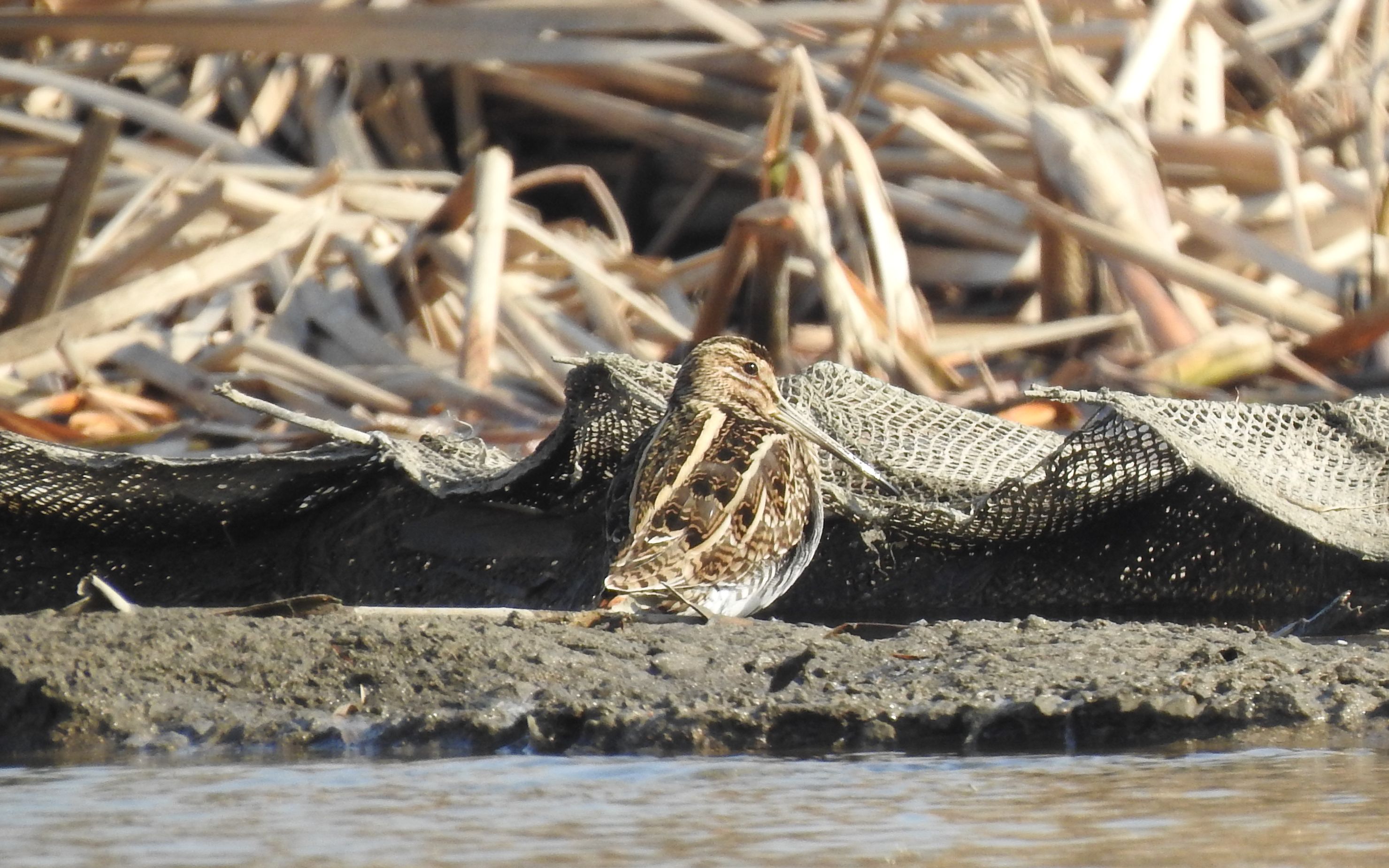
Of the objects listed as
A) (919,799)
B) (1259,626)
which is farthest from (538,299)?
(919,799)

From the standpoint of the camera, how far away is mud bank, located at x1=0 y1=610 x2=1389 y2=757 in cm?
255

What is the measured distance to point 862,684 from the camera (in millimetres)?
2643

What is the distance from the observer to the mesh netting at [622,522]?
354 centimetres

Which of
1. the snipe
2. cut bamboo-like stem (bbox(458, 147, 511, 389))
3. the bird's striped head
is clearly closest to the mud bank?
the snipe

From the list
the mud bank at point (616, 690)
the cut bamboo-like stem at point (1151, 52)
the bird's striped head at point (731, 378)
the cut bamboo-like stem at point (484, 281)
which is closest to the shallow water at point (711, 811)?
the mud bank at point (616, 690)

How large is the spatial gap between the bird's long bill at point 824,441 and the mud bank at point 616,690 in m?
0.91

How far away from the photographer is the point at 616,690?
2.62m

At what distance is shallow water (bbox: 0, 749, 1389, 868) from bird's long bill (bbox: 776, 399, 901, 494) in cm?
127

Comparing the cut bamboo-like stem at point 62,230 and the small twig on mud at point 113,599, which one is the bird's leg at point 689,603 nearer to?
the small twig on mud at point 113,599

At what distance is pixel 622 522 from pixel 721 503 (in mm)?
176

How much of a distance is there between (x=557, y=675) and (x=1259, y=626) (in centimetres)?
139

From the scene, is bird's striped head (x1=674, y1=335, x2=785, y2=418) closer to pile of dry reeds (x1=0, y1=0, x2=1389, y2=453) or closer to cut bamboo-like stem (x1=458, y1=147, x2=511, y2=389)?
pile of dry reeds (x1=0, y1=0, x2=1389, y2=453)

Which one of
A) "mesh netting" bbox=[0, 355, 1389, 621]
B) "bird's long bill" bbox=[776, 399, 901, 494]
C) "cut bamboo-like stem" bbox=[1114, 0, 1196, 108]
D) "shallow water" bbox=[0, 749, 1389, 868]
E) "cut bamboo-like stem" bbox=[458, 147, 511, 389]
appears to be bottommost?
"shallow water" bbox=[0, 749, 1389, 868]

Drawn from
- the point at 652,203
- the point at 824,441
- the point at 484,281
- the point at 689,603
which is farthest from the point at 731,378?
the point at 652,203
